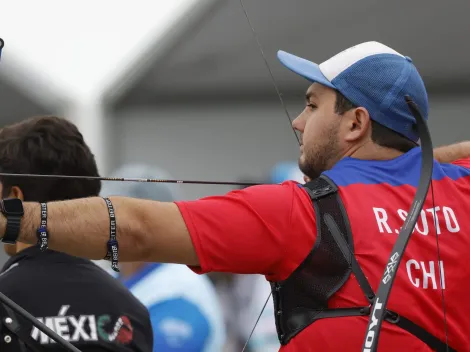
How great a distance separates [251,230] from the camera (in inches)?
64.8

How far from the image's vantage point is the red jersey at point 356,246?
164 centimetres

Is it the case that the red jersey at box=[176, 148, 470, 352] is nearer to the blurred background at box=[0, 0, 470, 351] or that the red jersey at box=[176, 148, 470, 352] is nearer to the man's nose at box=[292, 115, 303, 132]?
the man's nose at box=[292, 115, 303, 132]

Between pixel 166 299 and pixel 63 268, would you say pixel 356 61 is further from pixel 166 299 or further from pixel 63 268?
pixel 166 299

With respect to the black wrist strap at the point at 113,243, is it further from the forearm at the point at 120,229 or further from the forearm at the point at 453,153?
the forearm at the point at 453,153

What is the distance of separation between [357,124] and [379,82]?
94 millimetres

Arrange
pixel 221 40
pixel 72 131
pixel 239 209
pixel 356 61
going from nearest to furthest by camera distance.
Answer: pixel 239 209
pixel 356 61
pixel 72 131
pixel 221 40

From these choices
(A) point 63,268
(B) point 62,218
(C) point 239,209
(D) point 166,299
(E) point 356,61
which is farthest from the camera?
(D) point 166,299

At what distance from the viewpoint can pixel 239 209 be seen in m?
1.65

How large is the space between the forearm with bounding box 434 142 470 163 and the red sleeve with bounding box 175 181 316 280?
2.23 feet

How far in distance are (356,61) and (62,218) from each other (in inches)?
27.9

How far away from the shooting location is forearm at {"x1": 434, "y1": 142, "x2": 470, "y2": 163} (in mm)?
2242

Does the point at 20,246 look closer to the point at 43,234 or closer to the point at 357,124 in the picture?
the point at 43,234

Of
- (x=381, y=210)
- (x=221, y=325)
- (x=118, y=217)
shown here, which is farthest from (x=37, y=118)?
(x=221, y=325)

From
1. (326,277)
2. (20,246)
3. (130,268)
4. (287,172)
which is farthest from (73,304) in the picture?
(287,172)
